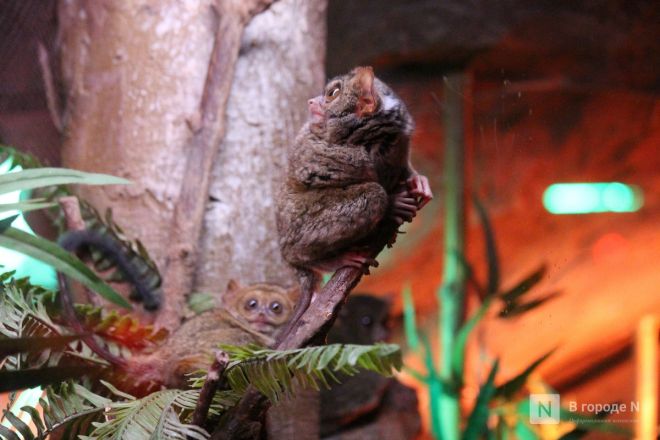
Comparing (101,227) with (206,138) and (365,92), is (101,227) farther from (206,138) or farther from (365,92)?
(365,92)

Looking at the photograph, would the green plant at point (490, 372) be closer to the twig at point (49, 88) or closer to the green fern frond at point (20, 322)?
the green fern frond at point (20, 322)

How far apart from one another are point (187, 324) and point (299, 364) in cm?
160

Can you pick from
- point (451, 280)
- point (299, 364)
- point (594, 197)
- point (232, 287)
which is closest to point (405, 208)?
point (299, 364)

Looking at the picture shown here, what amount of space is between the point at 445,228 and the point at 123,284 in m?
2.44

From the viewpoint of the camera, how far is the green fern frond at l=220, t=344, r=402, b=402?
139 centimetres

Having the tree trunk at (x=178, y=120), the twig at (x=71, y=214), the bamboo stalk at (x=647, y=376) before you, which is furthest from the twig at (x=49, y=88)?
the bamboo stalk at (x=647, y=376)

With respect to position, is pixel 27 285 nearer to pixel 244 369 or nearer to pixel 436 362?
pixel 244 369

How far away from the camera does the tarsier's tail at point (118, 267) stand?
2510 millimetres

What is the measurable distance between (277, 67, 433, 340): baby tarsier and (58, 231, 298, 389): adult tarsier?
2.52 ft

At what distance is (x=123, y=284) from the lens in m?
3.15

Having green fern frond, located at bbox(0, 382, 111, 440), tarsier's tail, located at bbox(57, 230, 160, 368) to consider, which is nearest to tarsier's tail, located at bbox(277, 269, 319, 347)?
green fern frond, located at bbox(0, 382, 111, 440)

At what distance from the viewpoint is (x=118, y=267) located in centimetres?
309

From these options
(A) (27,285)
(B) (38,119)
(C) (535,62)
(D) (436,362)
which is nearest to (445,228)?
(D) (436,362)

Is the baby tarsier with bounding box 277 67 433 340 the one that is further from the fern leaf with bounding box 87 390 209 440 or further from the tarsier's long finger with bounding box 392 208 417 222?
the fern leaf with bounding box 87 390 209 440
